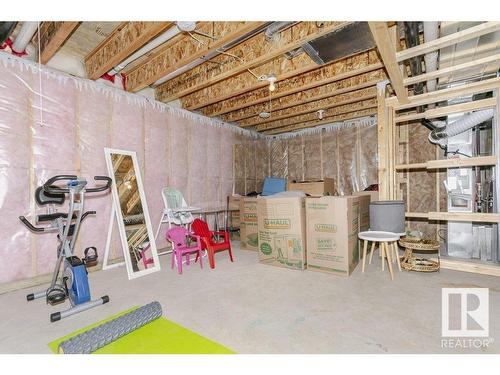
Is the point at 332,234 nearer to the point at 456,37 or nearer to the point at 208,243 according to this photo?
the point at 208,243

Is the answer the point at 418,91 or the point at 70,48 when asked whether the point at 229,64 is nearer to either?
the point at 70,48

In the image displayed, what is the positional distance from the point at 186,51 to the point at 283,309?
3056 mm

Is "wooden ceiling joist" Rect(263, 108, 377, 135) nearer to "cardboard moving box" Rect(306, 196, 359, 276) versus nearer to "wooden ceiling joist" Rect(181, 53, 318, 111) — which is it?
"wooden ceiling joist" Rect(181, 53, 318, 111)

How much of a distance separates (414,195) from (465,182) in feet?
4.86

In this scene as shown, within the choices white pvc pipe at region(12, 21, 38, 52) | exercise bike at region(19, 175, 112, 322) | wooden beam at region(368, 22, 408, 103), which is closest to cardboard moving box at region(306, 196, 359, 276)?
wooden beam at region(368, 22, 408, 103)

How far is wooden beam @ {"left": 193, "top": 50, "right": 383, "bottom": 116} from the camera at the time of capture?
10.9ft

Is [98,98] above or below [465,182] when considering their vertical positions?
above

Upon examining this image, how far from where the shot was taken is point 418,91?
3.71 meters

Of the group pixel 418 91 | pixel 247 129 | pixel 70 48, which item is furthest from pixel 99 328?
pixel 247 129

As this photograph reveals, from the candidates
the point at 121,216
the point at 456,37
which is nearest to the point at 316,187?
the point at 456,37

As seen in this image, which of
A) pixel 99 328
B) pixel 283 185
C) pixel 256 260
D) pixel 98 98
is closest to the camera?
pixel 99 328

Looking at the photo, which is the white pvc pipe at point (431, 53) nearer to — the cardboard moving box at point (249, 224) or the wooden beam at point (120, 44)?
the wooden beam at point (120, 44)

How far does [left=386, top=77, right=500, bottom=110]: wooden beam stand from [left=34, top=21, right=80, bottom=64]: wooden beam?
4125 millimetres

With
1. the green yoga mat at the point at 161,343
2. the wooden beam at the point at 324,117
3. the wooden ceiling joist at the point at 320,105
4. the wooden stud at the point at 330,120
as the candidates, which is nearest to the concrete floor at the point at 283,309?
the green yoga mat at the point at 161,343
